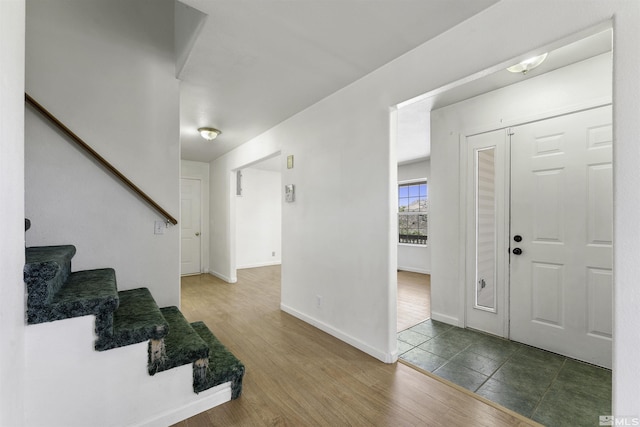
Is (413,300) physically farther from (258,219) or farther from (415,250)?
(258,219)

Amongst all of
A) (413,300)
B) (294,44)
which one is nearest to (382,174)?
(294,44)

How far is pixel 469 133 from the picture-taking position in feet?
10.0

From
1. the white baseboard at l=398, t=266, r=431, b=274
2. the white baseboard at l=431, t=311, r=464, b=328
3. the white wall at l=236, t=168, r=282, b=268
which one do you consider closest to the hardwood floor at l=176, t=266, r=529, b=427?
the white baseboard at l=431, t=311, r=464, b=328

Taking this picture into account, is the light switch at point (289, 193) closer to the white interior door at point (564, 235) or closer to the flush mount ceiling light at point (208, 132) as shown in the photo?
the flush mount ceiling light at point (208, 132)

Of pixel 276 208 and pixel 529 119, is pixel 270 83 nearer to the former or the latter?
pixel 529 119

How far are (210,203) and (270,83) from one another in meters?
4.19

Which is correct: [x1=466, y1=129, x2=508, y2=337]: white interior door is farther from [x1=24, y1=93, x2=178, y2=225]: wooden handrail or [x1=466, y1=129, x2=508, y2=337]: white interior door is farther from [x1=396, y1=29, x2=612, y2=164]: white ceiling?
→ [x1=24, y1=93, x2=178, y2=225]: wooden handrail

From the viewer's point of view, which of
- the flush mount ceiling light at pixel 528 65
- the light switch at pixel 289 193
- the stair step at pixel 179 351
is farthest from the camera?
the light switch at pixel 289 193

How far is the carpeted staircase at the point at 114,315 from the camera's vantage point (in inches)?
53.4

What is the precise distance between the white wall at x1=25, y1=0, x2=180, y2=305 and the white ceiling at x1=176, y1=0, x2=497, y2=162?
0.44 metres

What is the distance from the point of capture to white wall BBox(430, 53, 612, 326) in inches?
95.0

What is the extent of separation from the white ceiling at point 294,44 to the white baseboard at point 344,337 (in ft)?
8.00

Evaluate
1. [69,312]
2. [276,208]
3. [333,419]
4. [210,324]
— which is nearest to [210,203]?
[276,208]

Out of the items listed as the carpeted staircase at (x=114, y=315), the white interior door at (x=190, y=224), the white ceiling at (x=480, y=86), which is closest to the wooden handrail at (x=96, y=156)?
the carpeted staircase at (x=114, y=315)
